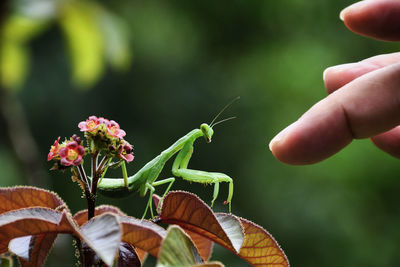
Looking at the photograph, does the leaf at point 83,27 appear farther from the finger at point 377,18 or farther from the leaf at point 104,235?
the leaf at point 104,235

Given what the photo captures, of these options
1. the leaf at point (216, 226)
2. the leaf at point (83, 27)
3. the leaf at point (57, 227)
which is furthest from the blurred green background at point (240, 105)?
the leaf at point (57, 227)

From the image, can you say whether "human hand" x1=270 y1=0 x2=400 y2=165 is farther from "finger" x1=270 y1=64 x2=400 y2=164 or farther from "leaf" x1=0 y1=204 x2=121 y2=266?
"leaf" x1=0 y1=204 x2=121 y2=266

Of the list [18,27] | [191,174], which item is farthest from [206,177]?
[18,27]

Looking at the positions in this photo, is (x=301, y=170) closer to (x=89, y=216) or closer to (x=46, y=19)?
(x=46, y=19)

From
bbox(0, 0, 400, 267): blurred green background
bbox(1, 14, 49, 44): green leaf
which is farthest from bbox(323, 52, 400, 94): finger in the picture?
bbox(0, 0, 400, 267): blurred green background

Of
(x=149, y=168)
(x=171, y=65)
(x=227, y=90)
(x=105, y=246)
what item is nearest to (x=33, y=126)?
(x=171, y=65)
